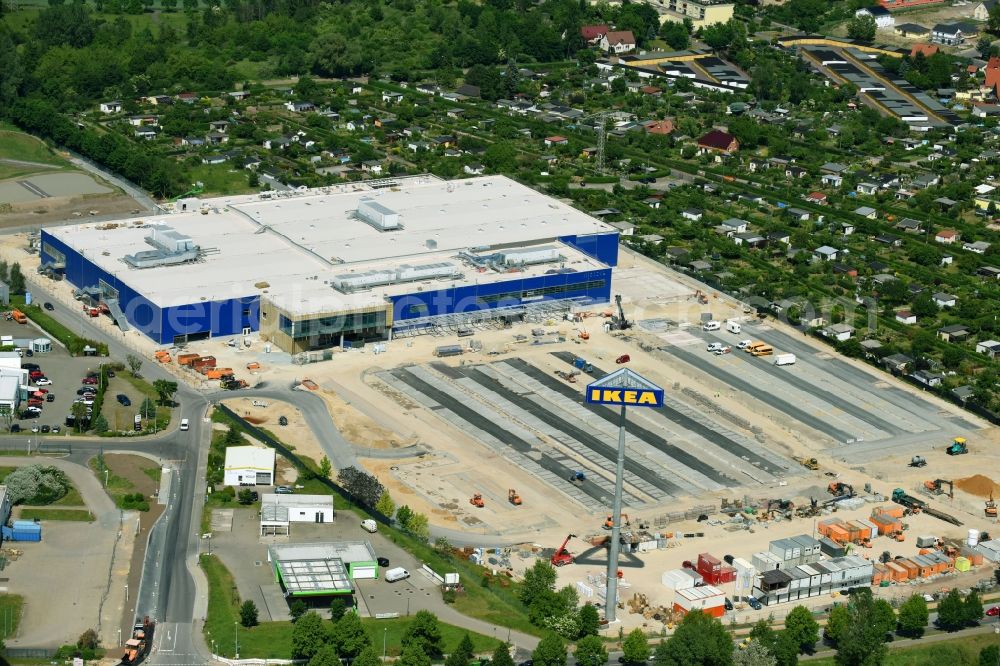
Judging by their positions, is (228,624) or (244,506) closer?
(228,624)

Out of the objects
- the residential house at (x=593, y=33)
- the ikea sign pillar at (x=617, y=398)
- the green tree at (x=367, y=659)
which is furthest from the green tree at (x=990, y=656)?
the residential house at (x=593, y=33)

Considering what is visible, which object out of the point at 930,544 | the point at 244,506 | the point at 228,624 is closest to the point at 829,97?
the point at 930,544

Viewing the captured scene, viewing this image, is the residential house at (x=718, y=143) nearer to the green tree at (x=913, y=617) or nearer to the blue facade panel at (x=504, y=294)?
the blue facade panel at (x=504, y=294)

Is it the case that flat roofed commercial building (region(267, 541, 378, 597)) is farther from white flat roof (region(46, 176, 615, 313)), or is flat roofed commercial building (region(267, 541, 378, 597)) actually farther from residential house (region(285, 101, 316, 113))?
residential house (region(285, 101, 316, 113))

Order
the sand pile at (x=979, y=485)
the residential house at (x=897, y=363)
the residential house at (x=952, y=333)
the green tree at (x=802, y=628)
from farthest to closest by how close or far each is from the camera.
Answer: the residential house at (x=952, y=333) → the residential house at (x=897, y=363) → the sand pile at (x=979, y=485) → the green tree at (x=802, y=628)

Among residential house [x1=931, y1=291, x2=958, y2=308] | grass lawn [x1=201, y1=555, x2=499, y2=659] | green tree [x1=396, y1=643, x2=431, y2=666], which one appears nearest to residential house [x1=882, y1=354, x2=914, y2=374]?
residential house [x1=931, y1=291, x2=958, y2=308]

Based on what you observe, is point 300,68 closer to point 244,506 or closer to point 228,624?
point 244,506

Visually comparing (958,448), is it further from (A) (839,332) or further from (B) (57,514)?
(B) (57,514)
